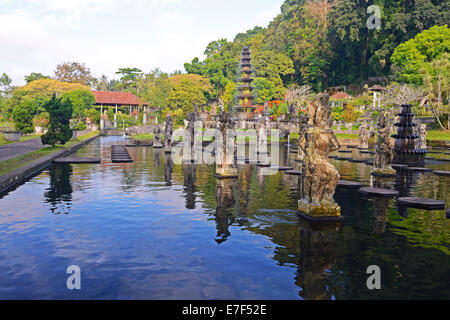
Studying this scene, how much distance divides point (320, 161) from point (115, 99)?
7363 centimetres

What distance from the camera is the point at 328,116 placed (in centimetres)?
841

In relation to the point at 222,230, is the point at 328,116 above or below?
above

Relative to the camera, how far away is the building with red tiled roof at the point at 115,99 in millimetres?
74562

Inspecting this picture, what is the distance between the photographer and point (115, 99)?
76.2 meters

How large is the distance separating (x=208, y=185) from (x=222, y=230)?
580cm

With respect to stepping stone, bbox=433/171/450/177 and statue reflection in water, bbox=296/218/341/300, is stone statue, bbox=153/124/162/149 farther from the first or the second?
statue reflection in water, bbox=296/218/341/300

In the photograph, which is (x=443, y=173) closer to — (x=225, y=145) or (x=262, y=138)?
(x=225, y=145)

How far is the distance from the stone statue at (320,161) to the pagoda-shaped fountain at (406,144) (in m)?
15.9

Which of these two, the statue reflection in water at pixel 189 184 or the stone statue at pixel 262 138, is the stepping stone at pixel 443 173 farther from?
the stone statue at pixel 262 138

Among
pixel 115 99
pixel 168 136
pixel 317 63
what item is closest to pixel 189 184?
pixel 168 136
